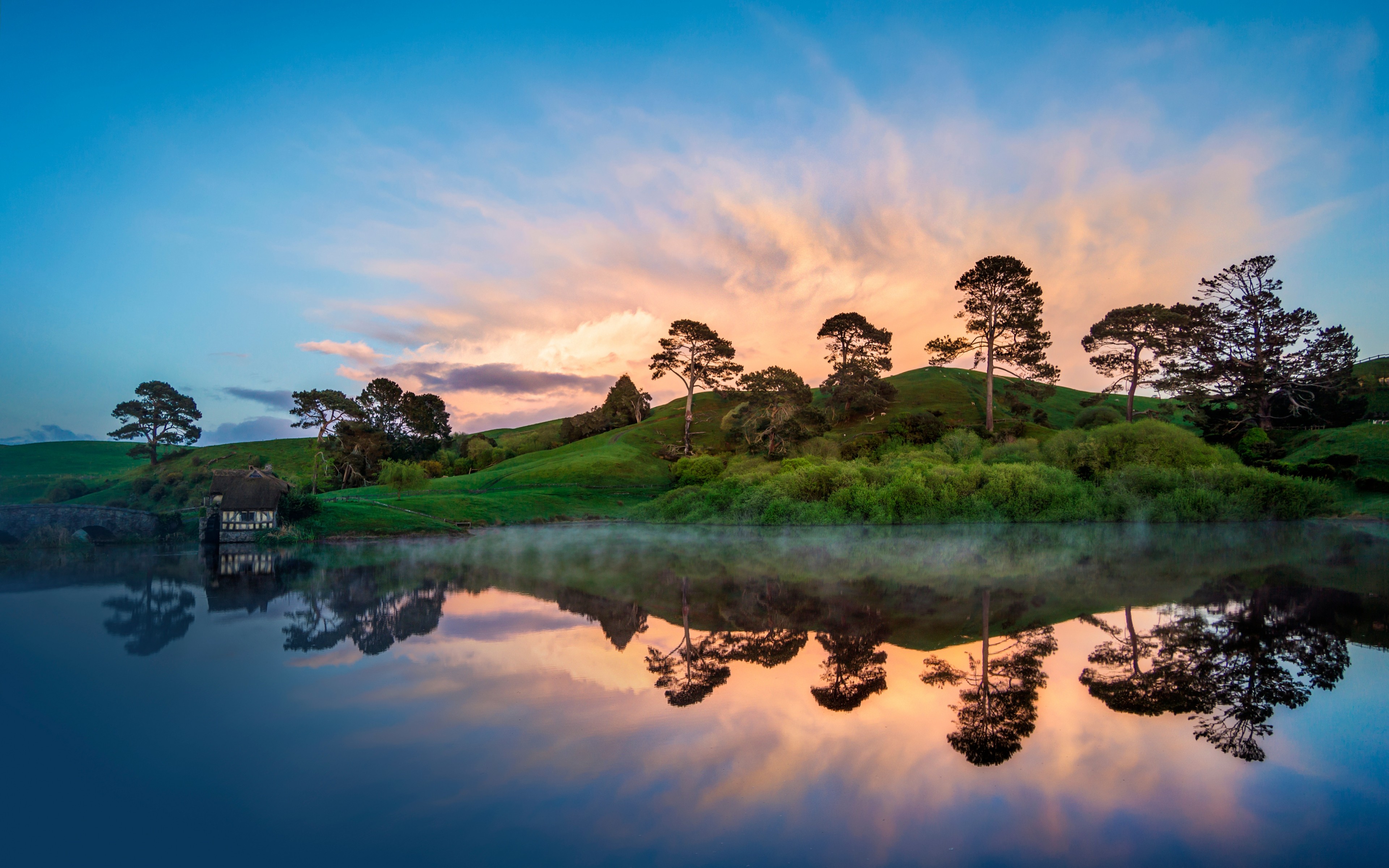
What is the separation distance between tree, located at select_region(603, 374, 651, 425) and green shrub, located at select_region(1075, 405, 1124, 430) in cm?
5292

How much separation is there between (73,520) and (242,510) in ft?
21.4

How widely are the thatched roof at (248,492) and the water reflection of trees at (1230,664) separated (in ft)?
122

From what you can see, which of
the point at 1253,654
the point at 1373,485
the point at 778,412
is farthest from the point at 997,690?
the point at 778,412

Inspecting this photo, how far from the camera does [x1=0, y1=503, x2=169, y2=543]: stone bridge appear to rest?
27.7 metres

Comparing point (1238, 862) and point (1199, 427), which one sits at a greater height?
point (1199, 427)

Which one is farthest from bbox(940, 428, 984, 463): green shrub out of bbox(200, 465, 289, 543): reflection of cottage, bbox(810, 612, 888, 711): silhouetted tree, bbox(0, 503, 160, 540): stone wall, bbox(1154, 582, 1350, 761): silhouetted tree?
bbox(0, 503, 160, 540): stone wall

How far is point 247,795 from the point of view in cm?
579

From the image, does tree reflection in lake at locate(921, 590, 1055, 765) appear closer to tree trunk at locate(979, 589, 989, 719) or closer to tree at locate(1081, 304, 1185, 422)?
tree trunk at locate(979, 589, 989, 719)

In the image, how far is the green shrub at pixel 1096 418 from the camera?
5456 centimetres

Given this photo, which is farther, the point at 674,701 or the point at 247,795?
the point at 674,701

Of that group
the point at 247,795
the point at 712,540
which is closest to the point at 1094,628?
the point at 247,795

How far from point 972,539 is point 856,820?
79.8 feet

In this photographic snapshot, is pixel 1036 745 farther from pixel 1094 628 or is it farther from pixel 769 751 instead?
pixel 1094 628

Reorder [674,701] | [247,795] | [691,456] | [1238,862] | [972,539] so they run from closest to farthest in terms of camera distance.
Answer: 1. [1238,862]
2. [247,795]
3. [674,701]
4. [972,539]
5. [691,456]
